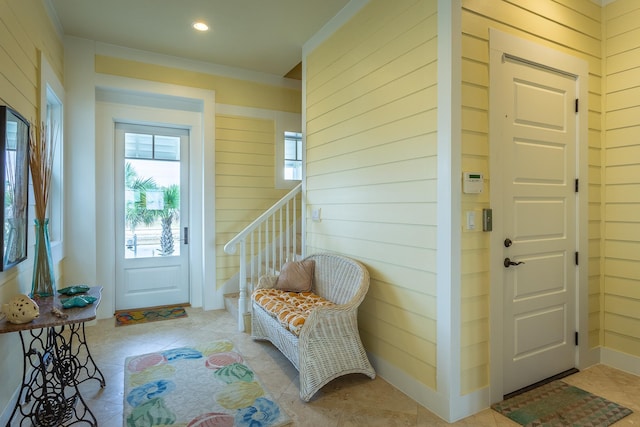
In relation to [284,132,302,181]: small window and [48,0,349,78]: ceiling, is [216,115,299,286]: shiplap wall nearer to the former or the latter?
[284,132,302,181]: small window

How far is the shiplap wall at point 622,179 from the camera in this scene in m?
2.71

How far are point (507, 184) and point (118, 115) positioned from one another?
4.00 m

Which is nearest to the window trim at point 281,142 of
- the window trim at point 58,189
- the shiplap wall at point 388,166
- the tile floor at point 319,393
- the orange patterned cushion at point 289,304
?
→ the shiplap wall at point 388,166

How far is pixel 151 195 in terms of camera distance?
425 cm

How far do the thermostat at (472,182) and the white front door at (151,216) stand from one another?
3423mm

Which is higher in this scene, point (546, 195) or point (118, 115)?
point (118, 115)

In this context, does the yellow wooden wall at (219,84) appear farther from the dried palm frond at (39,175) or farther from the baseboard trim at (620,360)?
the baseboard trim at (620,360)

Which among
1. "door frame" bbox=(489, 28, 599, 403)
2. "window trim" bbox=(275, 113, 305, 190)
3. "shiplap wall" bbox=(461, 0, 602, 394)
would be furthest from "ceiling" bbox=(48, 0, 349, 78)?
"door frame" bbox=(489, 28, 599, 403)

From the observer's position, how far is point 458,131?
2.11m

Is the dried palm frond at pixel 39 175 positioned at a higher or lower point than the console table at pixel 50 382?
higher

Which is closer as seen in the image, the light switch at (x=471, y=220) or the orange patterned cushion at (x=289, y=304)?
the light switch at (x=471, y=220)

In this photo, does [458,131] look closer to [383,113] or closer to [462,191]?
[462,191]

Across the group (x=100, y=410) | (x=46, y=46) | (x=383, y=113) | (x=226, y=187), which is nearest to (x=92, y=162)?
(x=46, y=46)

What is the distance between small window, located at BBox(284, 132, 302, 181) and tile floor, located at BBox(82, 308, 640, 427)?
7.29ft
